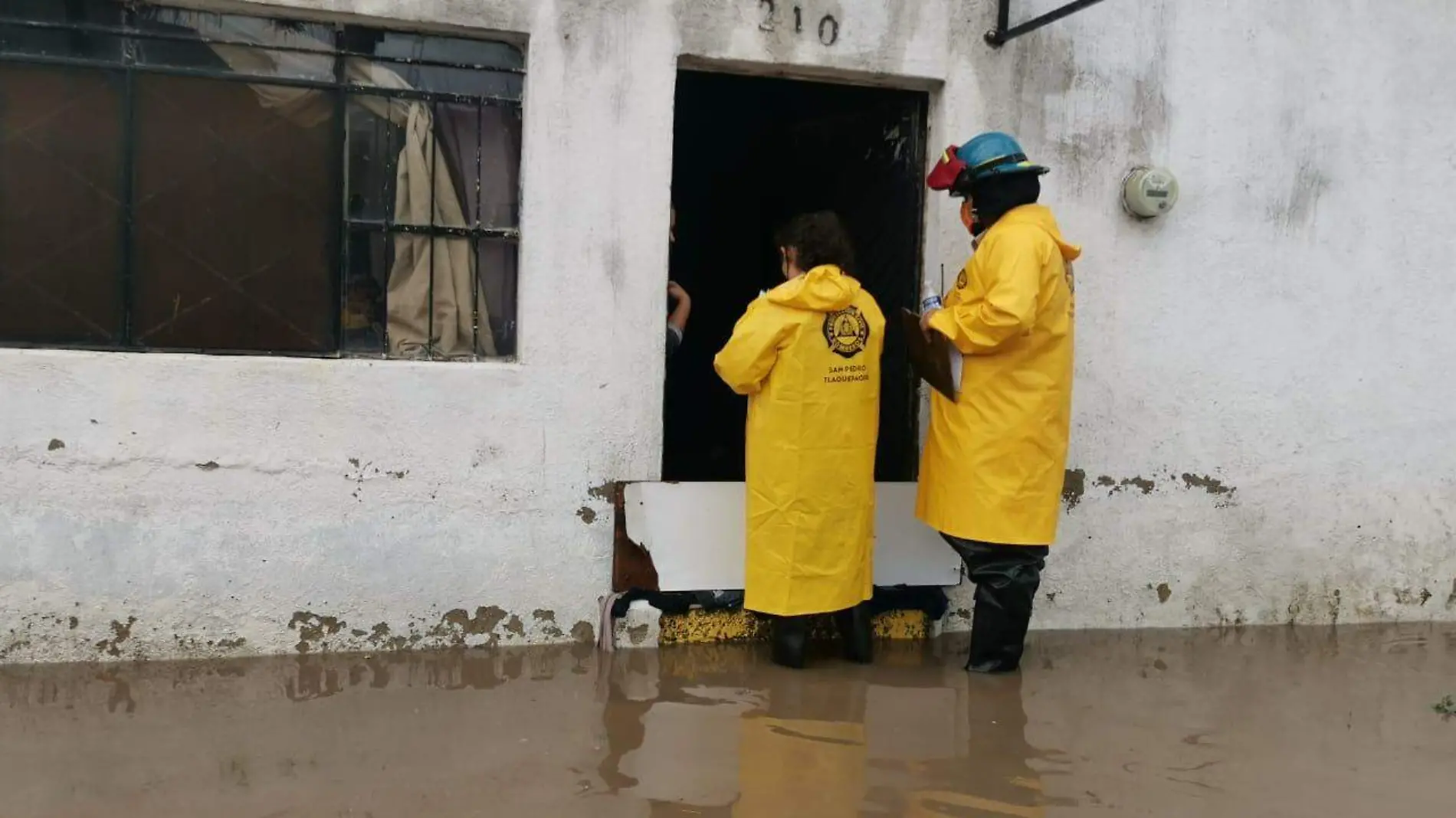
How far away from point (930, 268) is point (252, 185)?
261cm

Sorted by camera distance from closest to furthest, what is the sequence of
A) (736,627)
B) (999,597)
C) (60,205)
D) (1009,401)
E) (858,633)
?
(60,205)
(1009,401)
(999,597)
(858,633)
(736,627)

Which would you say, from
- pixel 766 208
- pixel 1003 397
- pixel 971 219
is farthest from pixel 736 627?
pixel 766 208

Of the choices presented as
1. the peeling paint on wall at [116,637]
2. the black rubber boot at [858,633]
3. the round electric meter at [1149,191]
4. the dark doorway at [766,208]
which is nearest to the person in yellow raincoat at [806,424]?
the black rubber boot at [858,633]

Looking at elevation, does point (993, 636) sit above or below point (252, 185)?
below

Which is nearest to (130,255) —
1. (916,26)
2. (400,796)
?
(400,796)

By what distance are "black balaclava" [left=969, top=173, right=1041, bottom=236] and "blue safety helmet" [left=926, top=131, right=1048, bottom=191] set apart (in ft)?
0.07

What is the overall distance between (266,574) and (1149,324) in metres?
3.65

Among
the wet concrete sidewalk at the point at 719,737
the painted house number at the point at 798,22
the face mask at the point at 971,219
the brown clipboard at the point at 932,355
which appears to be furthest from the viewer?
the painted house number at the point at 798,22

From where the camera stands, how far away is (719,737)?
12.4ft

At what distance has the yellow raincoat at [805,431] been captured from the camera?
14.4ft

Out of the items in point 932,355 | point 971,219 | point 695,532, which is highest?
point 971,219

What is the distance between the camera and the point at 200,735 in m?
3.63

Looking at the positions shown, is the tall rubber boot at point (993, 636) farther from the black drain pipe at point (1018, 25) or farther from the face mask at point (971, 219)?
the black drain pipe at point (1018, 25)

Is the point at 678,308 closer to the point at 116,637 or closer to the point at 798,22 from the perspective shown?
the point at 798,22
